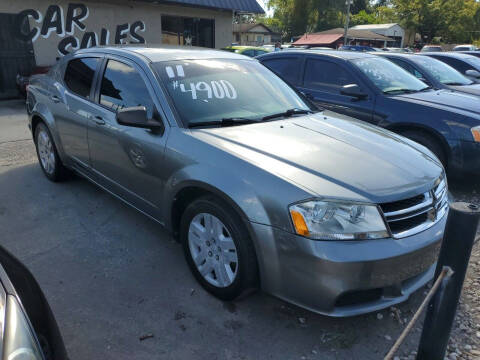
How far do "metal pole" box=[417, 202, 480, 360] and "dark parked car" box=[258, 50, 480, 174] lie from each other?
3240 mm

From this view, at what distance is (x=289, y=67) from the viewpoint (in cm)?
605

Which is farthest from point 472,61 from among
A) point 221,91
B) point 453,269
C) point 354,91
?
point 453,269

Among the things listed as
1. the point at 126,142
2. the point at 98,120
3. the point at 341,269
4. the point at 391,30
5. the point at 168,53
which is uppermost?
the point at 391,30

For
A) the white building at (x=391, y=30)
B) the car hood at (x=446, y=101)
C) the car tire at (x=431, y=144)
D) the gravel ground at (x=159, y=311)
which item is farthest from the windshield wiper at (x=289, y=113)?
the white building at (x=391, y=30)

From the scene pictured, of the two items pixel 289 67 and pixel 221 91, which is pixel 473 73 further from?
pixel 221 91

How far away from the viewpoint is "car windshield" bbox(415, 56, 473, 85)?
6.95 metres

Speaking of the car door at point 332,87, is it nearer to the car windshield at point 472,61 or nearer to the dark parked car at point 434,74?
the dark parked car at point 434,74

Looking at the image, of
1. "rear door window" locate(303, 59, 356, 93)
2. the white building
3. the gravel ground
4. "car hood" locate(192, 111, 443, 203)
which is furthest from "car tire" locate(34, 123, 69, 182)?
the white building

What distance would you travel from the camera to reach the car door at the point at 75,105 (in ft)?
12.4

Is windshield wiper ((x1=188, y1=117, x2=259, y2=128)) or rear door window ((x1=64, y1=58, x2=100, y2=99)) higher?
rear door window ((x1=64, y1=58, x2=100, y2=99))

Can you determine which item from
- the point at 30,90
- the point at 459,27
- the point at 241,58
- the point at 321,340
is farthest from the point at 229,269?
the point at 459,27

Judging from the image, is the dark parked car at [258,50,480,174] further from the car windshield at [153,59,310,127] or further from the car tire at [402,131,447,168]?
the car windshield at [153,59,310,127]

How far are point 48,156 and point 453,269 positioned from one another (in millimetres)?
4553

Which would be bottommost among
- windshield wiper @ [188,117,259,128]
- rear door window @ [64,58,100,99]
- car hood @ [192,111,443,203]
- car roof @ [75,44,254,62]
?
car hood @ [192,111,443,203]
